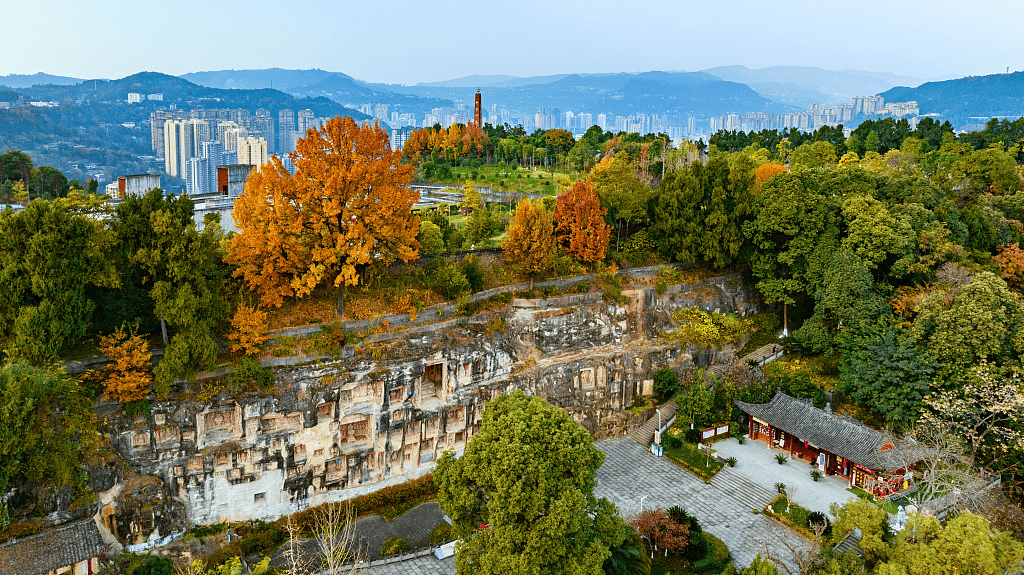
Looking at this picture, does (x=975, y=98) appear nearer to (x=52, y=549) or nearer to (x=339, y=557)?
(x=339, y=557)

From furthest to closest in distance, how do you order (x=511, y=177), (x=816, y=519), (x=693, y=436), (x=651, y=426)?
(x=511, y=177)
(x=651, y=426)
(x=693, y=436)
(x=816, y=519)

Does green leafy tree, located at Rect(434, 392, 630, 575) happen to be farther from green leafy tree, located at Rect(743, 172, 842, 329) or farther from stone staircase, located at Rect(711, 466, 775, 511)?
green leafy tree, located at Rect(743, 172, 842, 329)

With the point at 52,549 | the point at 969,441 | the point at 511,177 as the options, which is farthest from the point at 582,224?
the point at 511,177

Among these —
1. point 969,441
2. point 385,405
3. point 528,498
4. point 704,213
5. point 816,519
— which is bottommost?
point 816,519

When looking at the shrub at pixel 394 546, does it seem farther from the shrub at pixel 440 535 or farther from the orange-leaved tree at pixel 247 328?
the orange-leaved tree at pixel 247 328

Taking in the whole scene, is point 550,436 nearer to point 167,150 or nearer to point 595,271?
point 595,271

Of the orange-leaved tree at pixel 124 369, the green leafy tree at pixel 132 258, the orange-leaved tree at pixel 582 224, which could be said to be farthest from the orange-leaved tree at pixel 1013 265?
the orange-leaved tree at pixel 124 369

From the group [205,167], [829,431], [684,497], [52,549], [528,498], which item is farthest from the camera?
[205,167]
